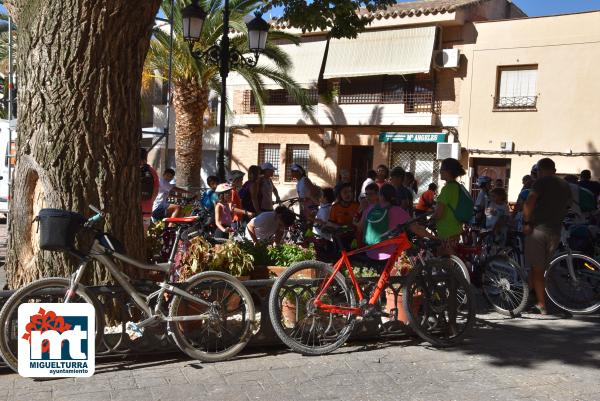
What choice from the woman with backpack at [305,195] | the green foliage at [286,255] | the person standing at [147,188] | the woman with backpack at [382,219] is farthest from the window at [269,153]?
the woman with backpack at [382,219]

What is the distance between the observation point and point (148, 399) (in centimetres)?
408

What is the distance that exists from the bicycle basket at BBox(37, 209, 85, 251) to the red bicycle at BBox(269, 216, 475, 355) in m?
1.57

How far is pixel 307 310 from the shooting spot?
202 inches

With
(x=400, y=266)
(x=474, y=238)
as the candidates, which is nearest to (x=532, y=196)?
(x=474, y=238)

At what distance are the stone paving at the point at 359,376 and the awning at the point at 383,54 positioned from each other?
1655 centimetres

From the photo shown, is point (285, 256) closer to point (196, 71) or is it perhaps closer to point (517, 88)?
point (196, 71)

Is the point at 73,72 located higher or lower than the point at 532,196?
higher

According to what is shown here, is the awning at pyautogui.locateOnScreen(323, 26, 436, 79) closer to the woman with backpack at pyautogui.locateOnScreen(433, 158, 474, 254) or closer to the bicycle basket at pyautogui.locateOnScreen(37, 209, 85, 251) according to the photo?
the woman with backpack at pyautogui.locateOnScreen(433, 158, 474, 254)

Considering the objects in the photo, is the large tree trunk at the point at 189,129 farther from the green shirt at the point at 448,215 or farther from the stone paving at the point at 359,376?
the stone paving at the point at 359,376

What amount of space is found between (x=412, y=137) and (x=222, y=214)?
1383cm

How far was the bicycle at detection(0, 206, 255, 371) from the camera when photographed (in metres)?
4.34

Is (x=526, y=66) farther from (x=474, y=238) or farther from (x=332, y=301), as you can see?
(x=332, y=301)

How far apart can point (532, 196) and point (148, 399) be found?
4642mm

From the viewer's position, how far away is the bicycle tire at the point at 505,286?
678 centimetres
